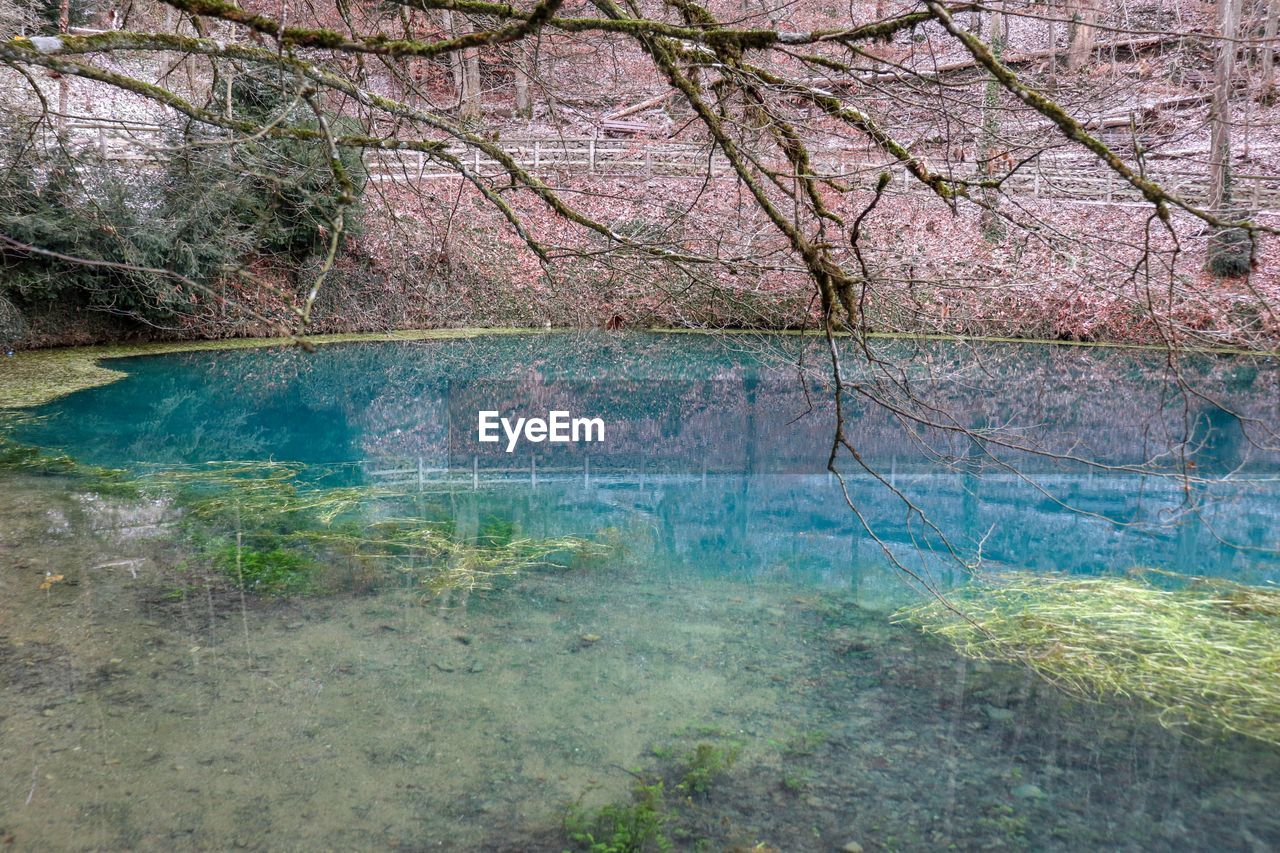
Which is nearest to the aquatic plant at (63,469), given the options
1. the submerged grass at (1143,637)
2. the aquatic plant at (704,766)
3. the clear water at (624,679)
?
the clear water at (624,679)

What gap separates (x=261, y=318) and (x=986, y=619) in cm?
338

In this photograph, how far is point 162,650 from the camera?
12.5 ft

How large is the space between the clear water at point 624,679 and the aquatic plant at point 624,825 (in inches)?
1.9

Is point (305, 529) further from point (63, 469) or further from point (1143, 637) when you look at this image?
point (1143, 637)

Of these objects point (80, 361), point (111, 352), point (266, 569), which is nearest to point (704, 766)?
point (266, 569)

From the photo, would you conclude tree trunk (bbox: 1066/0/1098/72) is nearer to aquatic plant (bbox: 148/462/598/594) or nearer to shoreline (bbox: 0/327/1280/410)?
shoreline (bbox: 0/327/1280/410)

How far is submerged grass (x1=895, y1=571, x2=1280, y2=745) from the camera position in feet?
11.7

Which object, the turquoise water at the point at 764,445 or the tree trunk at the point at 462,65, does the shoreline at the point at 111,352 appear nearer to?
the turquoise water at the point at 764,445

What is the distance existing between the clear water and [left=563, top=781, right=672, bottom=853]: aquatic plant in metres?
0.05

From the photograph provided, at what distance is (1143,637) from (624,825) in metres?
2.66

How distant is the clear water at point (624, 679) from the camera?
9.11 feet

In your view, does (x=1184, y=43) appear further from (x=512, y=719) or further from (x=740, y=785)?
(x=512, y=719)

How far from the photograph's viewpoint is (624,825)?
273 centimetres

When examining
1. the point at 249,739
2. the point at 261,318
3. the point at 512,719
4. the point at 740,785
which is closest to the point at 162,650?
the point at 249,739
